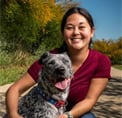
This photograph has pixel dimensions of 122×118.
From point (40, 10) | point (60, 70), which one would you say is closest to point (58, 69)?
point (60, 70)

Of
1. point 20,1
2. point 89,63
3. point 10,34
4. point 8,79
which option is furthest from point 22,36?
point 89,63

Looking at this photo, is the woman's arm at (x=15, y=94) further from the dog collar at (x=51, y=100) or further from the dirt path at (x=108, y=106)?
the dirt path at (x=108, y=106)

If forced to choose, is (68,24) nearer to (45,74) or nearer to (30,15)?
(45,74)

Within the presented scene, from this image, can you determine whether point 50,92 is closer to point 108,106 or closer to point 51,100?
point 51,100

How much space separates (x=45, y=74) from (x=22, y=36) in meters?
22.2

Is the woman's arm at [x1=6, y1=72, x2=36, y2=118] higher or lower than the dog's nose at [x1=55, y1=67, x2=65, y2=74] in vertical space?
lower

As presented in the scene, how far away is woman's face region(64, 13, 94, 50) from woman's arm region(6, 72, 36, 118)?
0.56 meters

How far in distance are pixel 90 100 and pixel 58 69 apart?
Result: 42 centimetres

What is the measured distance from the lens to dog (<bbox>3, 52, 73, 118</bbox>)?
12.1 feet

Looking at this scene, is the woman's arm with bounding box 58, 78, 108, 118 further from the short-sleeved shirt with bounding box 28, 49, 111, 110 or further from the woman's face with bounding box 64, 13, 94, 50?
the woman's face with bounding box 64, 13, 94, 50

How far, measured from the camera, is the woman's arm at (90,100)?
3643 millimetres

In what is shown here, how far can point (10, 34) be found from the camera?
81.7 ft

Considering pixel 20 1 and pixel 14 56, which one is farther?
pixel 14 56

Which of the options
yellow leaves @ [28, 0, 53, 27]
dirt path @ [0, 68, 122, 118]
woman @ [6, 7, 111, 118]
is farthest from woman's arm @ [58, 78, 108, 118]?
yellow leaves @ [28, 0, 53, 27]
